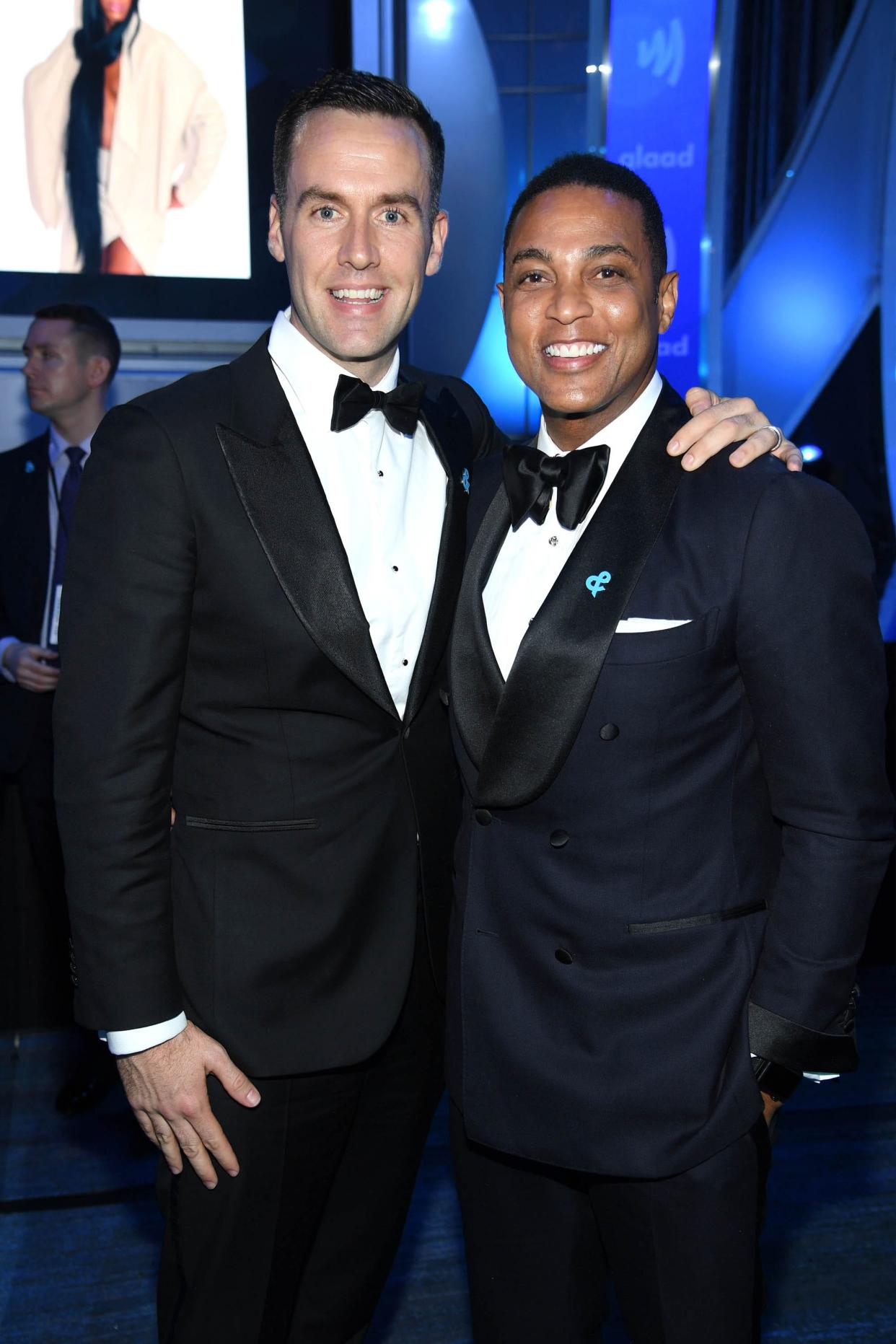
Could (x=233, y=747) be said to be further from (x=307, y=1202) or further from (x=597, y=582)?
(x=307, y=1202)

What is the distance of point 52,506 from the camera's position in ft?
11.4

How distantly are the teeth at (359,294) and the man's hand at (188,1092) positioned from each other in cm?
102

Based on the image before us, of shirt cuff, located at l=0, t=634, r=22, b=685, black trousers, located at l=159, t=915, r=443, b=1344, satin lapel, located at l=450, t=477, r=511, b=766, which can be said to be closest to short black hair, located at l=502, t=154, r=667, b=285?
satin lapel, located at l=450, t=477, r=511, b=766

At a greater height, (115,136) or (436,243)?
(115,136)

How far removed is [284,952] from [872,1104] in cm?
240

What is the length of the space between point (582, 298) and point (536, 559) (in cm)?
35

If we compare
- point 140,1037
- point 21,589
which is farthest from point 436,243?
point 21,589

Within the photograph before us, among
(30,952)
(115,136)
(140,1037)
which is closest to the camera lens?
(140,1037)

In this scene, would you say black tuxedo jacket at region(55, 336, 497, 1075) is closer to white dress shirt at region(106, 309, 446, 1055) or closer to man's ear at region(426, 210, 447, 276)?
white dress shirt at region(106, 309, 446, 1055)

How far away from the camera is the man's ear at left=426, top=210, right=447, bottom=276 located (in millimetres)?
1797

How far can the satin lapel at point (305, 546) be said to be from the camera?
1560mm

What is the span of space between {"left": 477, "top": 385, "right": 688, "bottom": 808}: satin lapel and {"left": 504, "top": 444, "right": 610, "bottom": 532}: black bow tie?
0.03 m

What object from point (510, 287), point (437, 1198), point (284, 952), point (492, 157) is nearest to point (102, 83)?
point (492, 157)

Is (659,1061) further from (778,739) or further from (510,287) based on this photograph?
(510,287)
